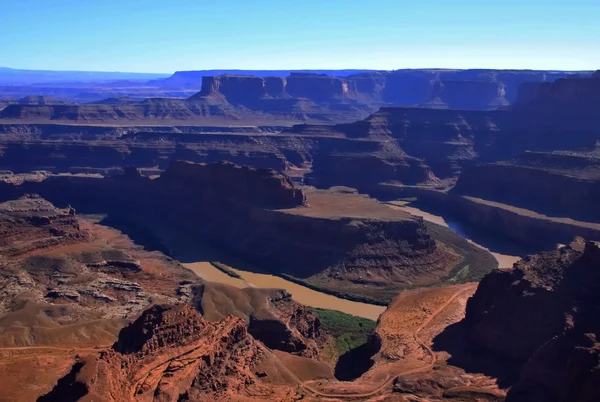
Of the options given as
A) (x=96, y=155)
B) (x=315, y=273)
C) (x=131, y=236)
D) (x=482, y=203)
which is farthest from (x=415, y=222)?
(x=96, y=155)

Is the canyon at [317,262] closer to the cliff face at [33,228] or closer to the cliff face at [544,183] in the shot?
the cliff face at [33,228]

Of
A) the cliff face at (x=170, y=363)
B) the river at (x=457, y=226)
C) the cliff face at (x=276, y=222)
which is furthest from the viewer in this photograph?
the river at (x=457, y=226)

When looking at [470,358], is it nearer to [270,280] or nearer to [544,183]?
[270,280]

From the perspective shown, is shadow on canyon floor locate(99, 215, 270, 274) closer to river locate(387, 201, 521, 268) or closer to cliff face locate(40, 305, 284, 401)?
river locate(387, 201, 521, 268)

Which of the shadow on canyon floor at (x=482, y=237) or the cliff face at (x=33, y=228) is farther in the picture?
the shadow on canyon floor at (x=482, y=237)

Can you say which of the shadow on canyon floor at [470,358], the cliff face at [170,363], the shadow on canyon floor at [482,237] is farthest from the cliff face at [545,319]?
the shadow on canyon floor at [482,237]

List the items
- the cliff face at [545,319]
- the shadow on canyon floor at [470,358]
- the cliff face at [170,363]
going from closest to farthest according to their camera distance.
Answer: the cliff face at [170,363] → the cliff face at [545,319] → the shadow on canyon floor at [470,358]

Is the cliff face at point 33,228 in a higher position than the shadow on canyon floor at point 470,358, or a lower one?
higher
